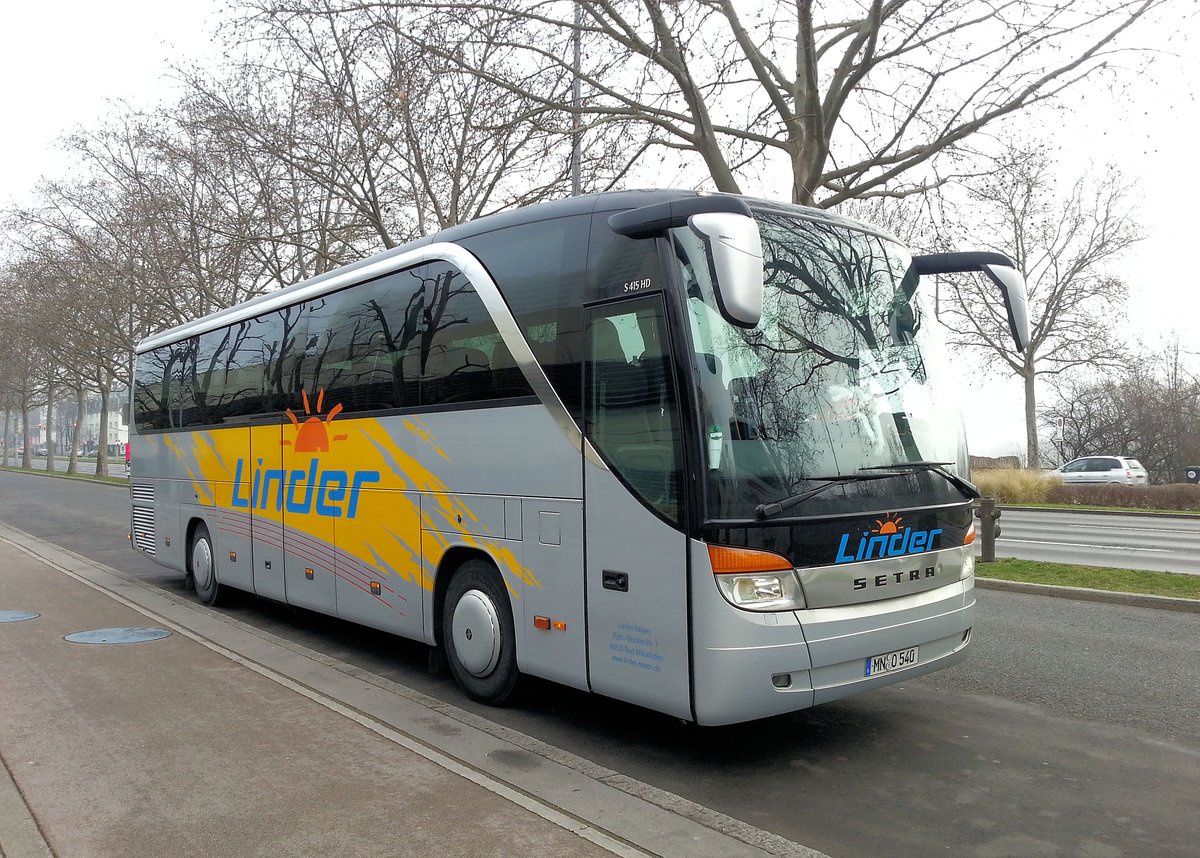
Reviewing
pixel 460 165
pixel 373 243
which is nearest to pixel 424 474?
pixel 460 165

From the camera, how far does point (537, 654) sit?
6.26 m

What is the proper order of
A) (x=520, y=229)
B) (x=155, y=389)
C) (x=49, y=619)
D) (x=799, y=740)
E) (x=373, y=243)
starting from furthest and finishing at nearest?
(x=373, y=243) → (x=155, y=389) → (x=49, y=619) → (x=520, y=229) → (x=799, y=740)

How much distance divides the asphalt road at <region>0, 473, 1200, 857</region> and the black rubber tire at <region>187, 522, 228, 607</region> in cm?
284

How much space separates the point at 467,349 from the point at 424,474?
3.48ft

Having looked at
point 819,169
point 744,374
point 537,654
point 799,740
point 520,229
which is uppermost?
point 819,169

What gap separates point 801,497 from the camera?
5.16 metres

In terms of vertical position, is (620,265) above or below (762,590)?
above

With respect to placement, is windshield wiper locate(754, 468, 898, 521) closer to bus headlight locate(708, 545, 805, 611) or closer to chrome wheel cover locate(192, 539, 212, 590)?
bus headlight locate(708, 545, 805, 611)

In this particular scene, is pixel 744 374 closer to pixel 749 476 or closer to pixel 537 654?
pixel 749 476

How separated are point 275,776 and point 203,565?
704cm

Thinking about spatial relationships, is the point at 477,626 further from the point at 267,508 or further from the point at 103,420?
the point at 103,420

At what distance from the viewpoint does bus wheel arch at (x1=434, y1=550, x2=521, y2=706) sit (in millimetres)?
6668

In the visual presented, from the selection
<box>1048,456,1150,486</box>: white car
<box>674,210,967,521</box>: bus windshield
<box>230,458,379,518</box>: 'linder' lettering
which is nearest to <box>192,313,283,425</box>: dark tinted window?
<box>230,458,379,518</box>: 'linder' lettering

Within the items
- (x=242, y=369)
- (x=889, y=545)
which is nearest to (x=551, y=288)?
(x=889, y=545)
